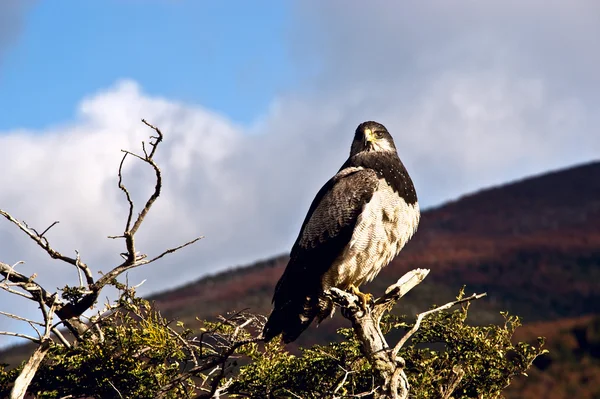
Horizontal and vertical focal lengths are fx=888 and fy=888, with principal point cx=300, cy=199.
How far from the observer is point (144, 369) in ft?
29.8

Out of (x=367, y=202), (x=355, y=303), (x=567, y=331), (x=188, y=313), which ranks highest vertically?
(x=367, y=202)

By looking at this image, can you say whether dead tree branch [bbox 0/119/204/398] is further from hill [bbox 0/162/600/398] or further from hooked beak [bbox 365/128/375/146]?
hill [bbox 0/162/600/398]

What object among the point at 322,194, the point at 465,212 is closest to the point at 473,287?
the point at 465,212

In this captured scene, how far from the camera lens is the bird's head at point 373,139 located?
34.7 ft

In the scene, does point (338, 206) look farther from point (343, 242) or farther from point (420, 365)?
point (420, 365)

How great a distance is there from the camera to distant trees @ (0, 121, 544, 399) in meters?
8.39

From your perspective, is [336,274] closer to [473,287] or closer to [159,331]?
[159,331]

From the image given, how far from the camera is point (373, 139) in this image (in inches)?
416

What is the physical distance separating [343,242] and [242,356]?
1.60m

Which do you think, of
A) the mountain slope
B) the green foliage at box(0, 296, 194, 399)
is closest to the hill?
the mountain slope

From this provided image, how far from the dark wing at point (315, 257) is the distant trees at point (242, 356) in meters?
0.29

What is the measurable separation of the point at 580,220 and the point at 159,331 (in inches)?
2085

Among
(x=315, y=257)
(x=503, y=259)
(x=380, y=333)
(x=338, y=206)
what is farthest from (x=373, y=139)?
(x=503, y=259)

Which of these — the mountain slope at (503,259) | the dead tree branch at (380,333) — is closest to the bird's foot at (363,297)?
the dead tree branch at (380,333)
